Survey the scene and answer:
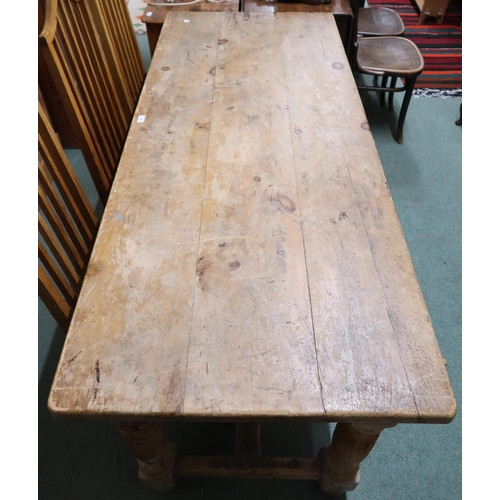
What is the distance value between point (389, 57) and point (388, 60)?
4cm

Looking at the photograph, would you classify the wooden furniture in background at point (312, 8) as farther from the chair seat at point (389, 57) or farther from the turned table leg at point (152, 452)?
the turned table leg at point (152, 452)

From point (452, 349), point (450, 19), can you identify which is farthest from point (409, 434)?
point (450, 19)

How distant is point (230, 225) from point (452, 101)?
2.41 m

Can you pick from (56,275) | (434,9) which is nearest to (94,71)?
(56,275)

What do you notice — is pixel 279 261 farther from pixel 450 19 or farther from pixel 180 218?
pixel 450 19

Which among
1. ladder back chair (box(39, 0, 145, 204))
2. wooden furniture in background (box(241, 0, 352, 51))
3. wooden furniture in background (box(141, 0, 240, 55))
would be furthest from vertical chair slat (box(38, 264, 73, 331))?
wooden furniture in background (box(241, 0, 352, 51))

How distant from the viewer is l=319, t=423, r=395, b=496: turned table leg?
97 cm

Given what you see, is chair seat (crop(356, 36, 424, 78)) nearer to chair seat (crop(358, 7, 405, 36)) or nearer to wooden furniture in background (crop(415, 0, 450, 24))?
chair seat (crop(358, 7, 405, 36))

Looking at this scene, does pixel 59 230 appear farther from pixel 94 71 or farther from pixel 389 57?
pixel 389 57

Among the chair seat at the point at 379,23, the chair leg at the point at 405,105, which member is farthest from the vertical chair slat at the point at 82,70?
the chair seat at the point at 379,23

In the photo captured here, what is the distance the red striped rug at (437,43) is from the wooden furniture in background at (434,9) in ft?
0.18

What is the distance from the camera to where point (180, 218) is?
100cm

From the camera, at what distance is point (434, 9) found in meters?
3.42

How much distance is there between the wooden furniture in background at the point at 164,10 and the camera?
2160 millimetres
